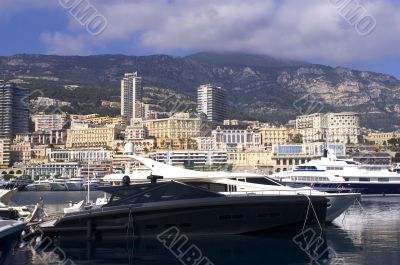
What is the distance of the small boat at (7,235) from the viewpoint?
1342cm

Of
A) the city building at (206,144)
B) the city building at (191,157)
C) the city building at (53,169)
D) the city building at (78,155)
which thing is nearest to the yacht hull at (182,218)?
the city building at (191,157)

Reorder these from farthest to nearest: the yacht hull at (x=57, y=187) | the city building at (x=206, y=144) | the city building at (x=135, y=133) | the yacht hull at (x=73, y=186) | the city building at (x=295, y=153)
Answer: the city building at (x=135, y=133) → the city building at (x=206, y=144) → the city building at (x=295, y=153) → the yacht hull at (x=57, y=187) → the yacht hull at (x=73, y=186)

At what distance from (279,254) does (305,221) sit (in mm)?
3924

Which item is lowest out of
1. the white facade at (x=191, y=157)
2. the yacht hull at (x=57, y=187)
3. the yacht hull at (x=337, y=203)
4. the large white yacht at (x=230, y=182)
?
the yacht hull at (x=57, y=187)

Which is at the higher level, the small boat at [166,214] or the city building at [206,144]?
the city building at [206,144]

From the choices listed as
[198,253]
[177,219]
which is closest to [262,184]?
[177,219]

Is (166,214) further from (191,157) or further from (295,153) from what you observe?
(295,153)

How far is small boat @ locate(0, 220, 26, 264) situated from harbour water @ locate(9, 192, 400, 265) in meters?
3.86

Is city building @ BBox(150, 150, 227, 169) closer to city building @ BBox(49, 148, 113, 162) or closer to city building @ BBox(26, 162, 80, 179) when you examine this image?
city building @ BBox(49, 148, 113, 162)

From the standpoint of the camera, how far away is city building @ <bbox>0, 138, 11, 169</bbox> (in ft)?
612

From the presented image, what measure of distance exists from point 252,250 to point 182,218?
9.11 ft

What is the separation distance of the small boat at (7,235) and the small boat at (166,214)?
7.18 m

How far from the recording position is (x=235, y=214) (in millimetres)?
21828

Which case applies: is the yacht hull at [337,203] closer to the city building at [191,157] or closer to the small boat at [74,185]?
the small boat at [74,185]
